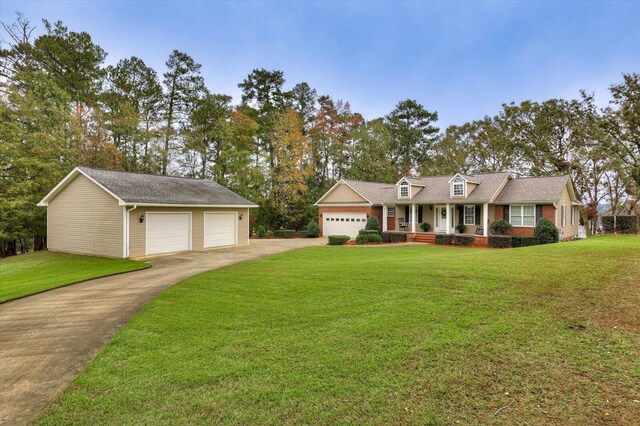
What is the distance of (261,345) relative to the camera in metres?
5.54

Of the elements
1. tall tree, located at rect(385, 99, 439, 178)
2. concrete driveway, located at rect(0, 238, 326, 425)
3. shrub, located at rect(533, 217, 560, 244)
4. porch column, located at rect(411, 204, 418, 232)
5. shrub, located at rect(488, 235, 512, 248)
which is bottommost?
concrete driveway, located at rect(0, 238, 326, 425)

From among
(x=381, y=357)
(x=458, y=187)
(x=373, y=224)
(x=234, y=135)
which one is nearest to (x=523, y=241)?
(x=458, y=187)

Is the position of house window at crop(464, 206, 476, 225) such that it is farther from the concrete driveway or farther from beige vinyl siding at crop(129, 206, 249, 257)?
the concrete driveway

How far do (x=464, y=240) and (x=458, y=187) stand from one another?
4319mm

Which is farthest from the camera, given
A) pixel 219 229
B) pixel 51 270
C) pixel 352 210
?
pixel 352 210

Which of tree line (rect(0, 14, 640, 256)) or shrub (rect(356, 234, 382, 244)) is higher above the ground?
tree line (rect(0, 14, 640, 256))

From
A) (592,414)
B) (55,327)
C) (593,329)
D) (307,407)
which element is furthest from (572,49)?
(55,327)

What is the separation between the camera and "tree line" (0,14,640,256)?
23.1 meters

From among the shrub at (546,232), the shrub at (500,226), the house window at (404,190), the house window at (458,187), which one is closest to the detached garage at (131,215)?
the house window at (404,190)

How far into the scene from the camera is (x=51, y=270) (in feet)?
48.2

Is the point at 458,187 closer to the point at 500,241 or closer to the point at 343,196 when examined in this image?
the point at 500,241

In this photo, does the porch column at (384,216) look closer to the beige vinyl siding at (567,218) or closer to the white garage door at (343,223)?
the white garage door at (343,223)

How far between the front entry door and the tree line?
11546 millimetres

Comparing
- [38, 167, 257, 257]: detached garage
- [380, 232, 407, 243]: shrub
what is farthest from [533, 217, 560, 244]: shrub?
[38, 167, 257, 257]: detached garage
